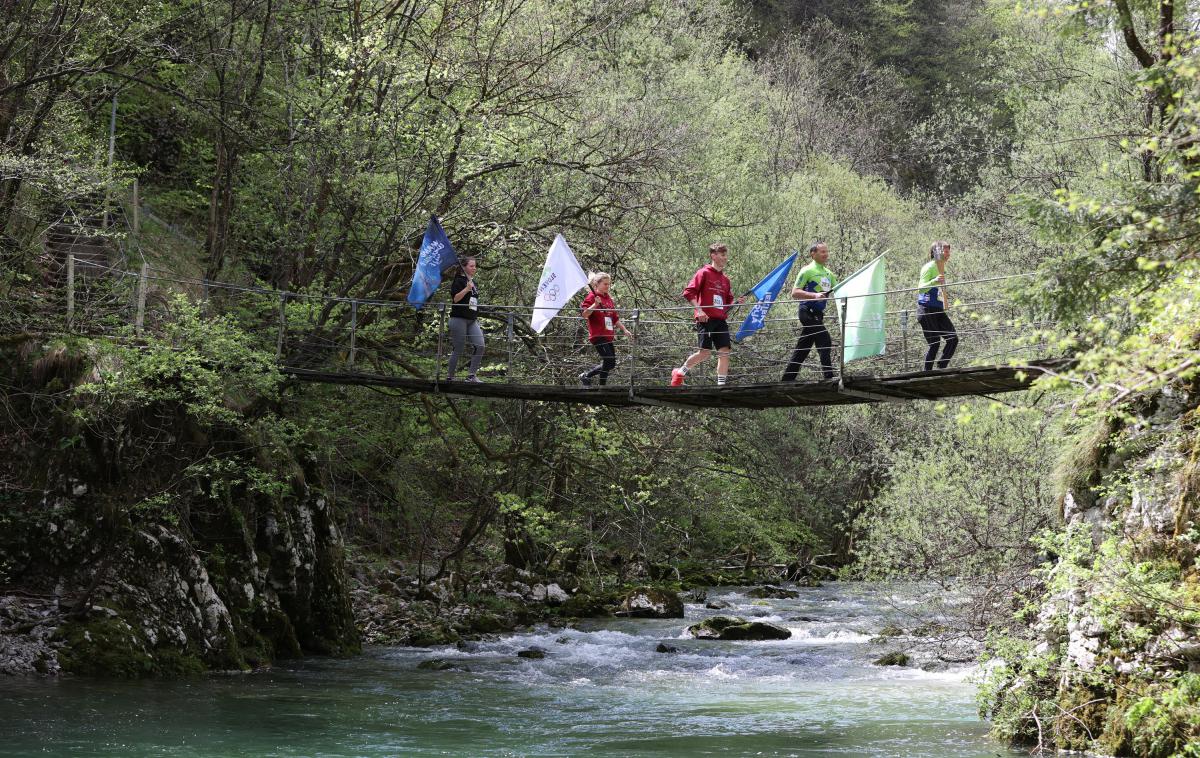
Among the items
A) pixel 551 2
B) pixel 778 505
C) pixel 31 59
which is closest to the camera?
pixel 31 59

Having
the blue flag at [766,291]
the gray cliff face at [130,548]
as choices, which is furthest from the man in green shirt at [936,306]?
the gray cliff face at [130,548]

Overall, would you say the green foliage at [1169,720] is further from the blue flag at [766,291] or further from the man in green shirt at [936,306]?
the blue flag at [766,291]

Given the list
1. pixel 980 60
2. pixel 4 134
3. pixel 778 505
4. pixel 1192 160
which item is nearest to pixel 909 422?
pixel 778 505

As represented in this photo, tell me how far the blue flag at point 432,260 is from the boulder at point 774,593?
35.4 feet

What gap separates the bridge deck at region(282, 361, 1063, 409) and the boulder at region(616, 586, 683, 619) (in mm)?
→ 7286

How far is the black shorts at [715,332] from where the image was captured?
10.8 metres

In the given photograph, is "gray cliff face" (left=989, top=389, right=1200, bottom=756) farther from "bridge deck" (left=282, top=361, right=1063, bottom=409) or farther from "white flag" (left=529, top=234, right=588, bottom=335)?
"white flag" (left=529, top=234, right=588, bottom=335)

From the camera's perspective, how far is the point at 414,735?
31.6 feet

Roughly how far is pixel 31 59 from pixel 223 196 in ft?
12.5

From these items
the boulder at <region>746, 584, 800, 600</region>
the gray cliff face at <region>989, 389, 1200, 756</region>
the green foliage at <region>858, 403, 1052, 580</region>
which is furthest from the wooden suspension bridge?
the boulder at <region>746, 584, 800, 600</region>

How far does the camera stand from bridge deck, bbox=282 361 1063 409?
9.78 metres

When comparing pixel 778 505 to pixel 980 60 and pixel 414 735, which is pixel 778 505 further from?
pixel 980 60

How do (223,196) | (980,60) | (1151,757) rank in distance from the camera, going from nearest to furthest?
(1151,757) < (223,196) < (980,60)

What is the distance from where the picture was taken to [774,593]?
840 inches
